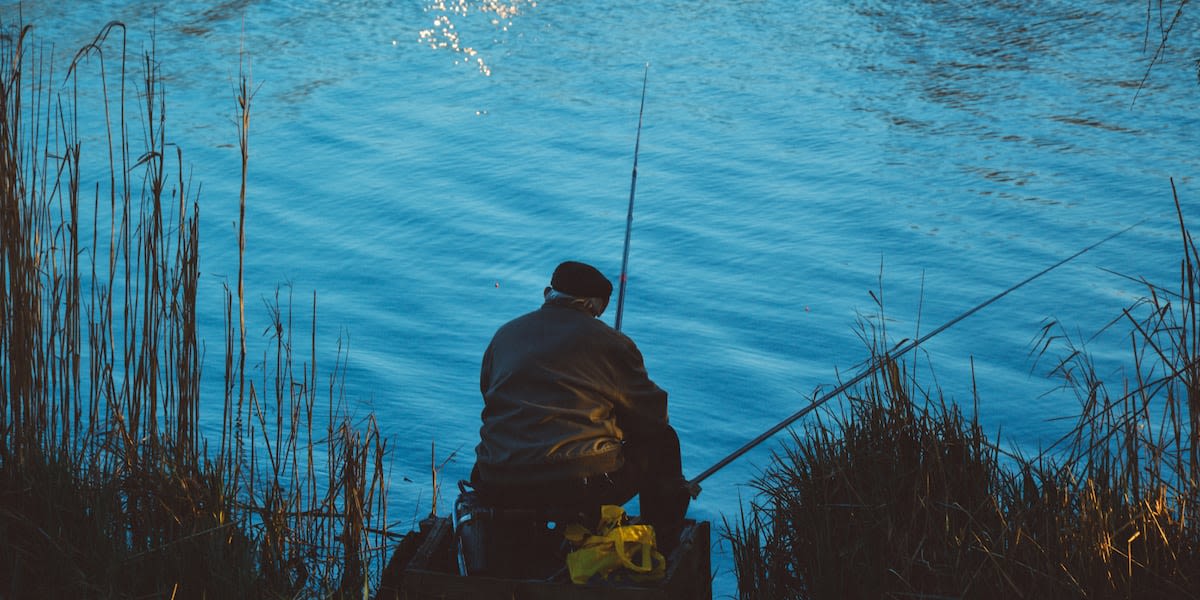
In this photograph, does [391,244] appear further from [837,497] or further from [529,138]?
[837,497]

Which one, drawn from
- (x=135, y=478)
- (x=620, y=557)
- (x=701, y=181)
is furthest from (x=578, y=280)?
(x=701, y=181)

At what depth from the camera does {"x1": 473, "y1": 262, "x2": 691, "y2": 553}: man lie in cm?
329

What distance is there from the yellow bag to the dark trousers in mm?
192

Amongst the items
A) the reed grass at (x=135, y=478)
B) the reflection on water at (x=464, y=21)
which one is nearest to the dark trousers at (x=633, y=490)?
the reed grass at (x=135, y=478)

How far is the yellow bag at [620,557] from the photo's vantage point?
3033mm

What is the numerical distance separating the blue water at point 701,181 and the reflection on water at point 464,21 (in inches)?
1.9

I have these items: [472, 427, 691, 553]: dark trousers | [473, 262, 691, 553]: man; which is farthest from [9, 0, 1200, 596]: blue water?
[473, 262, 691, 553]: man

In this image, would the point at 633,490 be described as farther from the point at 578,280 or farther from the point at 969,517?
the point at 969,517

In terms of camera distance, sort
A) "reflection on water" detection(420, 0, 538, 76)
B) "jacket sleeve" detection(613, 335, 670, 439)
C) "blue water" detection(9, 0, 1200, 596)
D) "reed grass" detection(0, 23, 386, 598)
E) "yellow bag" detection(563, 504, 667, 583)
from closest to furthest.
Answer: "yellow bag" detection(563, 504, 667, 583)
"reed grass" detection(0, 23, 386, 598)
"jacket sleeve" detection(613, 335, 670, 439)
"blue water" detection(9, 0, 1200, 596)
"reflection on water" detection(420, 0, 538, 76)

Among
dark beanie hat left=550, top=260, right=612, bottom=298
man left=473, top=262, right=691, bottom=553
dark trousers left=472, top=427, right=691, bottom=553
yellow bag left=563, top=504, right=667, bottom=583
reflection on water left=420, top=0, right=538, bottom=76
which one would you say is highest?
Result: reflection on water left=420, top=0, right=538, bottom=76

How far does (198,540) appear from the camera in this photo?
3.29 meters

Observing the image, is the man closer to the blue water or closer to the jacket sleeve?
the jacket sleeve

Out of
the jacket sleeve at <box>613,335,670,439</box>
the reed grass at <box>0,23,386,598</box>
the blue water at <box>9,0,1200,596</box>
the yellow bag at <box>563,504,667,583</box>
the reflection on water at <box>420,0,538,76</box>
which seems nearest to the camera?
the yellow bag at <box>563,504,667,583</box>

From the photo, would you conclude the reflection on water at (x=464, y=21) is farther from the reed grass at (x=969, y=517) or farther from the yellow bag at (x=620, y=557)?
the yellow bag at (x=620, y=557)
